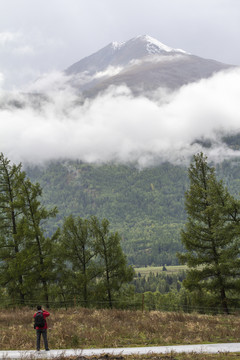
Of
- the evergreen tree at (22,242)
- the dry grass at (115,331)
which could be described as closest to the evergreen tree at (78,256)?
the evergreen tree at (22,242)

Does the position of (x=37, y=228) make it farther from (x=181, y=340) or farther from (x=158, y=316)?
(x=181, y=340)

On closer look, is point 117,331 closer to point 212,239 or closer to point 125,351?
point 125,351

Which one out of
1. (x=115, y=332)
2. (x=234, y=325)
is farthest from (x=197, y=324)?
(x=115, y=332)

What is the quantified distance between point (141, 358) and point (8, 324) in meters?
11.0

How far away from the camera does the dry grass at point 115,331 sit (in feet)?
49.6

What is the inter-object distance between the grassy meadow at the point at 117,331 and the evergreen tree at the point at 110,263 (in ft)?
34.4

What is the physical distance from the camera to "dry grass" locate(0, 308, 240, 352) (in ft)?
49.6

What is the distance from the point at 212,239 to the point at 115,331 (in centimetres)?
1321

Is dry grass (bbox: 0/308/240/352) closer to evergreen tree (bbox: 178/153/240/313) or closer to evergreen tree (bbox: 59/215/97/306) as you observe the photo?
evergreen tree (bbox: 178/153/240/313)

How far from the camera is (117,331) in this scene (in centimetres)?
1691

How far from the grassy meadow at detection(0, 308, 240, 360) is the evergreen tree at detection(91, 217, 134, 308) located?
10491 millimetres

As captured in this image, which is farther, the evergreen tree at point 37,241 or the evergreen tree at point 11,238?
the evergreen tree at point 37,241

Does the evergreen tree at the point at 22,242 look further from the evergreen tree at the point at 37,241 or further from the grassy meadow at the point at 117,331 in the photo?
the grassy meadow at the point at 117,331

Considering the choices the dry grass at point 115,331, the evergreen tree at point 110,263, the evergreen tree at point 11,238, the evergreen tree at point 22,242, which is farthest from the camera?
the evergreen tree at point 110,263
